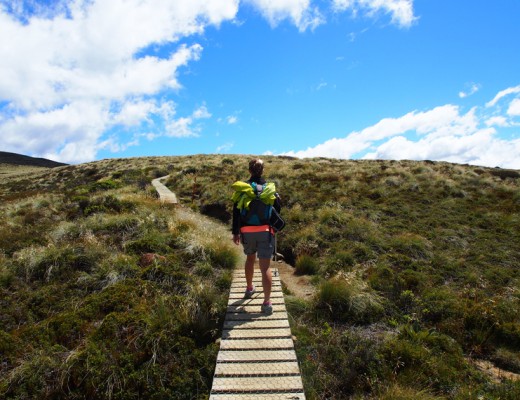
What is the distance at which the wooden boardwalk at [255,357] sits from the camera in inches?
162

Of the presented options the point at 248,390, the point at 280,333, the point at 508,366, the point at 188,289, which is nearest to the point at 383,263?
the point at 508,366

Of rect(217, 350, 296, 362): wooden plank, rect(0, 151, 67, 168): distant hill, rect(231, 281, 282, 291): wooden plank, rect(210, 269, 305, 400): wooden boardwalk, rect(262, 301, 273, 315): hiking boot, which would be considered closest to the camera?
rect(210, 269, 305, 400): wooden boardwalk

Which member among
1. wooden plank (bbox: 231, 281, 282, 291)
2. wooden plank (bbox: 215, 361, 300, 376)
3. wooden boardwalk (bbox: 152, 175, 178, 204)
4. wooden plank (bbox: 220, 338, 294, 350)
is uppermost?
wooden boardwalk (bbox: 152, 175, 178, 204)

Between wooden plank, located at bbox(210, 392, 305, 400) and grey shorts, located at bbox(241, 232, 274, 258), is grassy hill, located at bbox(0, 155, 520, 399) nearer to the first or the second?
Answer: wooden plank, located at bbox(210, 392, 305, 400)

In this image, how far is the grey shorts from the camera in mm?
5590

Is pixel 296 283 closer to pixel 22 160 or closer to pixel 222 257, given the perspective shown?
pixel 222 257

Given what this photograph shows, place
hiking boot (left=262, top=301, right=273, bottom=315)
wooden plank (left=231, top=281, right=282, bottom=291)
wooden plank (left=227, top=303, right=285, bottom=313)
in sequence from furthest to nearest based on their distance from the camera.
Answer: wooden plank (left=231, top=281, right=282, bottom=291), wooden plank (left=227, top=303, right=285, bottom=313), hiking boot (left=262, top=301, right=273, bottom=315)

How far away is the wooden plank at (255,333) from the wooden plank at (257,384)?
86cm

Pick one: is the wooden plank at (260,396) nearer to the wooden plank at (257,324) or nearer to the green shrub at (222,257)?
the wooden plank at (257,324)

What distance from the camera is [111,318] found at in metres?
5.47

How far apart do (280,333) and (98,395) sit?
265 centimetres

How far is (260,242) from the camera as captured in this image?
564 cm

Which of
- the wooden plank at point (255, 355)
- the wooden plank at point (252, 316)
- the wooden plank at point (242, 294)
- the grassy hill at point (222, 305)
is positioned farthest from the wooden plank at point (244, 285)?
the wooden plank at point (255, 355)

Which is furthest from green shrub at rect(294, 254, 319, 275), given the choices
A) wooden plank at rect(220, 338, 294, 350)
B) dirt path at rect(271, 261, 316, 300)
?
wooden plank at rect(220, 338, 294, 350)
